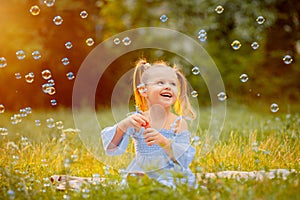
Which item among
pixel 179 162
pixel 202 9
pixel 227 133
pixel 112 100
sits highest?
pixel 202 9

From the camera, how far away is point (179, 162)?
4051mm

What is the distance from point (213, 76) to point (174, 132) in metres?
10.0

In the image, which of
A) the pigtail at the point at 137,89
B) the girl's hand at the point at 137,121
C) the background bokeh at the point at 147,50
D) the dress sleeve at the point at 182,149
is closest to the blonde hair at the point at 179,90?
the pigtail at the point at 137,89

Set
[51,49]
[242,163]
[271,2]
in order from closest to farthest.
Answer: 1. [242,163]
2. [51,49]
3. [271,2]

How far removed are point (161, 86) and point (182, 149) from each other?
20.3 inches

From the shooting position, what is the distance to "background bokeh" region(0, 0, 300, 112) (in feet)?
41.9

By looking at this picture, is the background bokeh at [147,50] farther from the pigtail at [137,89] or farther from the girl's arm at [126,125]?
the girl's arm at [126,125]

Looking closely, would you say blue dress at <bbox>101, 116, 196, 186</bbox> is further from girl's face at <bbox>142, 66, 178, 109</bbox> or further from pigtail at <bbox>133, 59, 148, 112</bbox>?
pigtail at <bbox>133, 59, 148, 112</bbox>

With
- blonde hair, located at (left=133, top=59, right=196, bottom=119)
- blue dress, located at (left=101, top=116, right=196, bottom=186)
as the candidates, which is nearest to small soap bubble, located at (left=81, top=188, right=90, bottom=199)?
blue dress, located at (left=101, top=116, right=196, bottom=186)

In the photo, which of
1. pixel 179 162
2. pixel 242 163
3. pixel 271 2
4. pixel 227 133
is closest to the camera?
pixel 179 162

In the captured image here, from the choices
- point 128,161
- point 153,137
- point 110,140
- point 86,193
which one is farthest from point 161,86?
point 128,161

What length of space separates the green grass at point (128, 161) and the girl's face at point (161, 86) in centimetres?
55

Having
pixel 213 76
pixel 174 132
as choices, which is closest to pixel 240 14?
pixel 213 76

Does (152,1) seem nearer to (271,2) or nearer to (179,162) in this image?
(271,2)
